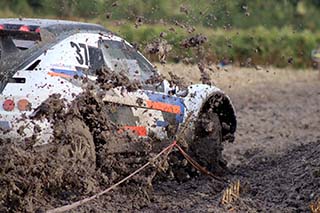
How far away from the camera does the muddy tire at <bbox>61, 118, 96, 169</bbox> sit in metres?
8.38

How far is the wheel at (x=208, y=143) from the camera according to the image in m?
10.3

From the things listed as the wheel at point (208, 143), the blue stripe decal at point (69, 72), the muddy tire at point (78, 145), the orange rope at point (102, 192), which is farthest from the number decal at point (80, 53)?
the wheel at point (208, 143)

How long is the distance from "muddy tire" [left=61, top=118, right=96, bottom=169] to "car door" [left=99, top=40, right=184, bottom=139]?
0.48m

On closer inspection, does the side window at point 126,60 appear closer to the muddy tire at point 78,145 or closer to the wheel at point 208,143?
the muddy tire at point 78,145

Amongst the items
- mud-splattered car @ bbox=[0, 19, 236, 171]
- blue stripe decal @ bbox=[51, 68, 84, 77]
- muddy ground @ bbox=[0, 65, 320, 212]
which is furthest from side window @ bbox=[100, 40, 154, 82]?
muddy ground @ bbox=[0, 65, 320, 212]

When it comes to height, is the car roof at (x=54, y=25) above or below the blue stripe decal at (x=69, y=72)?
above

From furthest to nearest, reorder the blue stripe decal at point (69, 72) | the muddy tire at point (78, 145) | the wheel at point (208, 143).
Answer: the wheel at point (208, 143), the blue stripe decal at point (69, 72), the muddy tire at point (78, 145)

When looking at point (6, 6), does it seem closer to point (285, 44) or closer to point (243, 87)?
point (285, 44)

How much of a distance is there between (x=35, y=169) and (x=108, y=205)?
760 mm

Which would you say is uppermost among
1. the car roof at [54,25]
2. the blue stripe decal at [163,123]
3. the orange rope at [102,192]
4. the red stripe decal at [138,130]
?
the car roof at [54,25]

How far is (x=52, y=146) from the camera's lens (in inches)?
328

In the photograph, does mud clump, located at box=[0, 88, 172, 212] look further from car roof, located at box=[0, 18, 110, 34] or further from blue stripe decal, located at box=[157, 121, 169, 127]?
car roof, located at box=[0, 18, 110, 34]

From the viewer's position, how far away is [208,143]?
1047 centimetres

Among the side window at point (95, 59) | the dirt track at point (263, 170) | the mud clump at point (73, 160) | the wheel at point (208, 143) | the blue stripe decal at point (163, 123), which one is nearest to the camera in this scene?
the mud clump at point (73, 160)
